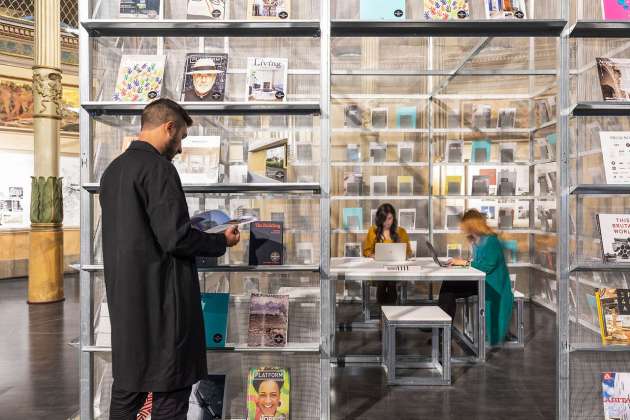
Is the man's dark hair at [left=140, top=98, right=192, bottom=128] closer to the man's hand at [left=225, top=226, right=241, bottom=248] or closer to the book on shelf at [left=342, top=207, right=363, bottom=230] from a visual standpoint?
the man's hand at [left=225, top=226, right=241, bottom=248]

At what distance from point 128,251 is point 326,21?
5.46 ft

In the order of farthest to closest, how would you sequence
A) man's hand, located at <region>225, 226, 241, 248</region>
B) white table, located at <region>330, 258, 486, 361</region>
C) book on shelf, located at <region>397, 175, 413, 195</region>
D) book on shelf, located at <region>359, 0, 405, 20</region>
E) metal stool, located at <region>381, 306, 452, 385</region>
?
book on shelf, located at <region>397, 175, 413, 195</region>, white table, located at <region>330, 258, 486, 361</region>, metal stool, located at <region>381, 306, 452, 385</region>, book on shelf, located at <region>359, 0, 405, 20</region>, man's hand, located at <region>225, 226, 241, 248</region>

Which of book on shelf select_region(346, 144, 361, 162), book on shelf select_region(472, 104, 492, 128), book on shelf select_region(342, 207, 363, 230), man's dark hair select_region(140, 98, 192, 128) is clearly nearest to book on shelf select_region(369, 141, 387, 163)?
book on shelf select_region(346, 144, 361, 162)

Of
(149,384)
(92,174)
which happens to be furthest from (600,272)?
(92,174)

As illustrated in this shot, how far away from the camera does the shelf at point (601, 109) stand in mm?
2959

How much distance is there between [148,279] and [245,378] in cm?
122

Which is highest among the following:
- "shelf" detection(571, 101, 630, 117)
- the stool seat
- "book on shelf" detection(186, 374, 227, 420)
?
"shelf" detection(571, 101, 630, 117)

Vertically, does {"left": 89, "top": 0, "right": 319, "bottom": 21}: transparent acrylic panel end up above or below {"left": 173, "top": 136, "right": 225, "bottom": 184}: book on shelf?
above

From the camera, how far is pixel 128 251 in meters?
2.19

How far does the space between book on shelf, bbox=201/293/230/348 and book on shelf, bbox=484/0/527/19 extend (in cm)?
223

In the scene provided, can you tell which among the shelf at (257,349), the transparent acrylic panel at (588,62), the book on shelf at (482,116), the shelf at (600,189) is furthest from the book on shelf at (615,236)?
the book on shelf at (482,116)

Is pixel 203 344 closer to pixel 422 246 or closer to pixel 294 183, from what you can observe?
pixel 294 183

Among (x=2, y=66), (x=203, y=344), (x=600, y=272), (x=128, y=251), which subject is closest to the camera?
(x=128, y=251)

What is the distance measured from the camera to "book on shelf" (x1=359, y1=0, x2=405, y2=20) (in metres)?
3.05
